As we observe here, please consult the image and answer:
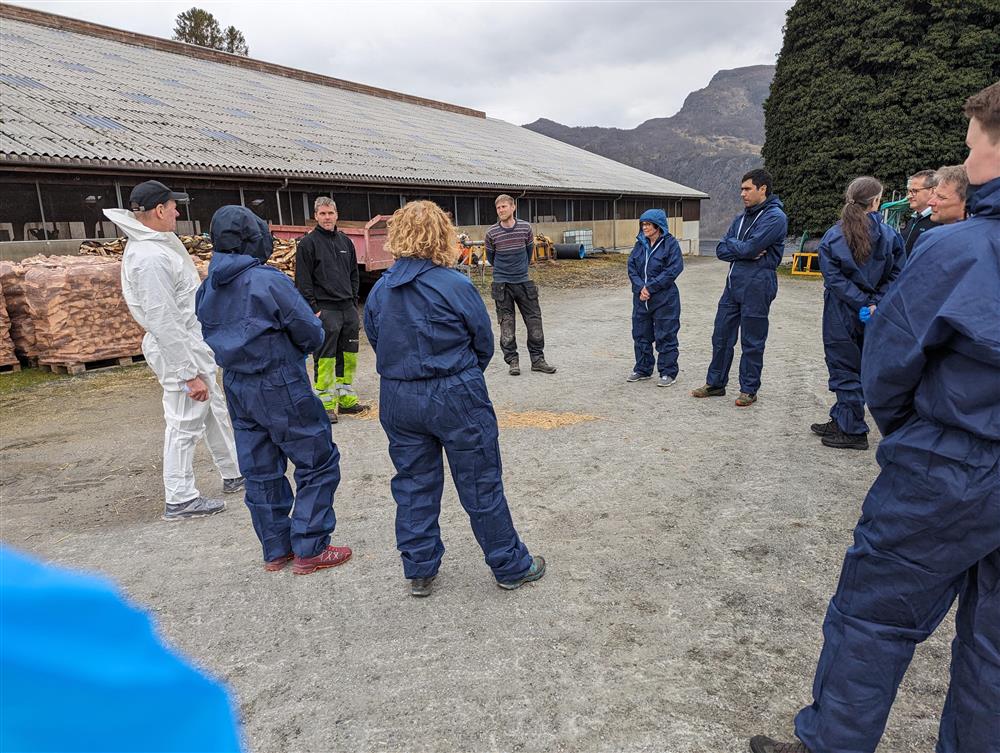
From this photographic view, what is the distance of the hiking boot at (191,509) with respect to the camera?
3.89 meters

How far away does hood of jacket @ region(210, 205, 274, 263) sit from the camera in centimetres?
303

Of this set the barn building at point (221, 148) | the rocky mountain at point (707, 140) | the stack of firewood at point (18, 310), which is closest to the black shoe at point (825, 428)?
the stack of firewood at point (18, 310)

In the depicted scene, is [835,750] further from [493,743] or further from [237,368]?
[237,368]

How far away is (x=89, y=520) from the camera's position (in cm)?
397

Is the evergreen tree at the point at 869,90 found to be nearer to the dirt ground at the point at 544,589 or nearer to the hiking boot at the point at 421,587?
the dirt ground at the point at 544,589

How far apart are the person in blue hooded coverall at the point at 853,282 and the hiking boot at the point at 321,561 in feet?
11.7

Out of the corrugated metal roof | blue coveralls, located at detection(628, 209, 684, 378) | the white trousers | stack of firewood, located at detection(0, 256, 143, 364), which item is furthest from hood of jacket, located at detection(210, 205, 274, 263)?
the corrugated metal roof

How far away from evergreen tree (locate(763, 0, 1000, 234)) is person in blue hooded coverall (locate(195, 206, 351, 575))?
18.9 m

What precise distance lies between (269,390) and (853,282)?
3.84 m

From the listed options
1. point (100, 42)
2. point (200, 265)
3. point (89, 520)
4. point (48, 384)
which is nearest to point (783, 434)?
point (89, 520)

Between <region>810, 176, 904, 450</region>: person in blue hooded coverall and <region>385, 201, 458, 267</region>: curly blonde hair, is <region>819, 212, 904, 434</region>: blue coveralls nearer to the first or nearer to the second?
<region>810, 176, 904, 450</region>: person in blue hooded coverall

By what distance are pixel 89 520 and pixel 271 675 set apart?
2.33 m

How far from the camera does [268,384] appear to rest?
2982 mm

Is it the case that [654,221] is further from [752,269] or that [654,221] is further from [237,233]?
[237,233]
